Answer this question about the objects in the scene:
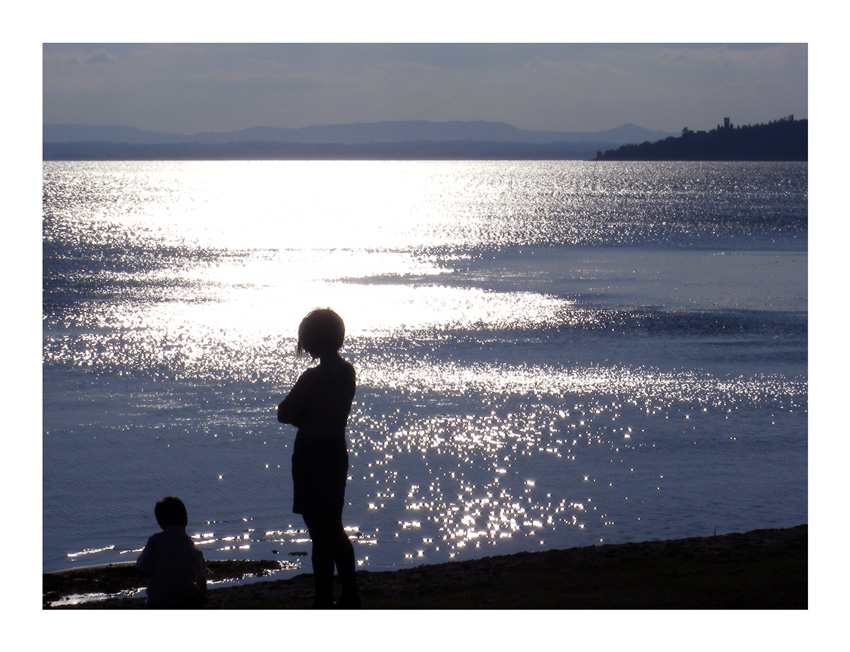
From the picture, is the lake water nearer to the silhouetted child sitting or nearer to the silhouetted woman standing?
the silhouetted child sitting

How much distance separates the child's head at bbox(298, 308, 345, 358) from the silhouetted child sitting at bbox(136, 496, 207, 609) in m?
1.17

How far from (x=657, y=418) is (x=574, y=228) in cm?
5209

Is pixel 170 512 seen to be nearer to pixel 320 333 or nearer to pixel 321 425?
pixel 321 425

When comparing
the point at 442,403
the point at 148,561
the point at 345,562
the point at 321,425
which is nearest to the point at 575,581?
the point at 345,562

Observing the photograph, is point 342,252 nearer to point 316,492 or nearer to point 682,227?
point 682,227

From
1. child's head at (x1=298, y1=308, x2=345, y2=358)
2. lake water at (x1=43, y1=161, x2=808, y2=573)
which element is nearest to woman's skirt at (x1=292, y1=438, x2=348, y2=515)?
child's head at (x1=298, y1=308, x2=345, y2=358)

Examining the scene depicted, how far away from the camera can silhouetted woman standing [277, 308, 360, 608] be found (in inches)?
235

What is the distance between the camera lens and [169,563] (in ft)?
20.1

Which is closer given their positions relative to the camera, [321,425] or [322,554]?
[321,425]

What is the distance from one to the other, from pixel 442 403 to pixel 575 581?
28.4ft

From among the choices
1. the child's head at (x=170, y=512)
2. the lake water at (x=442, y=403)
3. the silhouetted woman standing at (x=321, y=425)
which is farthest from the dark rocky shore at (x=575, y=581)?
the child's head at (x=170, y=512)

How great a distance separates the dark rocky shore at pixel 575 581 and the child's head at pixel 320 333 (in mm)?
2044

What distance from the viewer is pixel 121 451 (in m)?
14.3

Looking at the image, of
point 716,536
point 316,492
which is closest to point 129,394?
point 716,536
